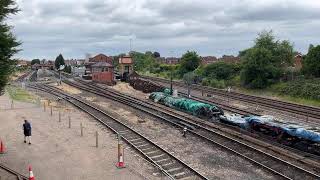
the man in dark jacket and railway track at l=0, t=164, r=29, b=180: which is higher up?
the man in dark jacket

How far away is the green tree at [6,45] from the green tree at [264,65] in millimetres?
42112

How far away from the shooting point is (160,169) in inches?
771

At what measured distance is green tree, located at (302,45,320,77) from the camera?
176 ft

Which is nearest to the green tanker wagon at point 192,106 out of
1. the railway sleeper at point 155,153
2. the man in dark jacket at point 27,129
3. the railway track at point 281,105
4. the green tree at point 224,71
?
the railway track at point 281,105

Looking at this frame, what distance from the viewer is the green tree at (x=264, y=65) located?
2251 inches

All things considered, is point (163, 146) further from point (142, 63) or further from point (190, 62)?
point (142, 63)

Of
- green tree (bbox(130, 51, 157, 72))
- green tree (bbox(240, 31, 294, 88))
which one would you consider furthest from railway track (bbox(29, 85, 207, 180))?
green tree (bbox(130, 51, 157, 72))

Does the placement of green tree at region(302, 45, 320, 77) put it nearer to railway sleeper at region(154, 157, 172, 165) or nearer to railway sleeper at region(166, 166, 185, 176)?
railway sleeper at region(154, 157, 172, 165)

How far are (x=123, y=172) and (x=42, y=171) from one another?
3475mm

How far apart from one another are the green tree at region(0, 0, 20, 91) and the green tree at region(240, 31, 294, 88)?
42112 millimetres

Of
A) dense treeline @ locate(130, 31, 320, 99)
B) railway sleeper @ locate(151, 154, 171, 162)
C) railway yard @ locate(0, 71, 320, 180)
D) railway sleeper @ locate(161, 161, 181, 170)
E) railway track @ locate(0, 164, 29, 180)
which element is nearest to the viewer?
railway track @ locate(0, 164, 29, 180)

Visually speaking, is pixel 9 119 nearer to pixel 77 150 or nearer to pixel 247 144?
pixel 77 150

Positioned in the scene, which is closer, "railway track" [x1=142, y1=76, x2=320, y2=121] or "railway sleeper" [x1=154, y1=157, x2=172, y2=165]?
"railway sleeper" [x1=154, y1=157, x2=172, y2=165]

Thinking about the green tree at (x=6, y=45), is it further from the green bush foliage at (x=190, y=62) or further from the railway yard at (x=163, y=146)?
the green bush foliage at (x=190, y=62)
